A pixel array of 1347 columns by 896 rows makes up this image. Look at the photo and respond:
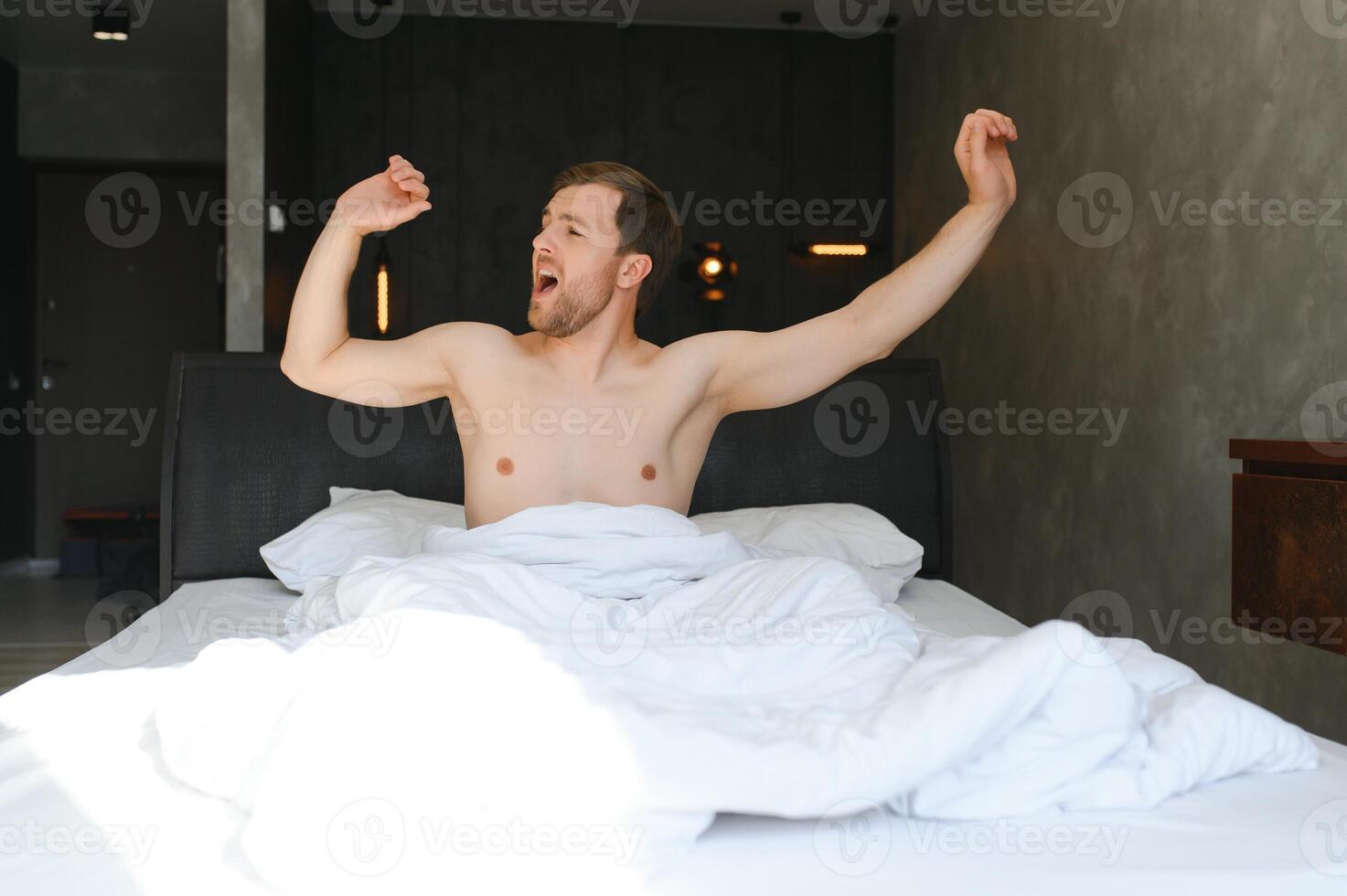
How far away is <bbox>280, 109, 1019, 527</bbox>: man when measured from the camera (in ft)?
5.56

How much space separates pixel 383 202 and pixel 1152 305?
2.15 metres

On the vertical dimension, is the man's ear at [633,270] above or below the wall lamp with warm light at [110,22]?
below

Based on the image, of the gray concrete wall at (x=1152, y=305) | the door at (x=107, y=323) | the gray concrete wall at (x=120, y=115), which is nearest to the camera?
the gray concrete wall at (x=1152, y=305)

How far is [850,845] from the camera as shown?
0.92 metres

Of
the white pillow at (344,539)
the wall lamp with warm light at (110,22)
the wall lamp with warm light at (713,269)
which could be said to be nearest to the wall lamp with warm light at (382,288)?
the wall lamp with warm light at (110,22)

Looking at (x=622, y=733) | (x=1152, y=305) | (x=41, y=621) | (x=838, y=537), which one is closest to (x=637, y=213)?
(x=838, y=537)

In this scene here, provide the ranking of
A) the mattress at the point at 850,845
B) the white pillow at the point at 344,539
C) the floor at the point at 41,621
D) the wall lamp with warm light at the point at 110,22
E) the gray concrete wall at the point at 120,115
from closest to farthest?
the mattress at the point at 850,845
the white pillow at the point at 344,539
the floor at the point at 41,621
the wall lamp with warm light at the point at 110,22
the gray concrete wall at the point at 120,115

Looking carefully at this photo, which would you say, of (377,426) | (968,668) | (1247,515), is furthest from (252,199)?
(968,668)

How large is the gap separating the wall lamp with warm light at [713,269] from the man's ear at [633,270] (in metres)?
2.90

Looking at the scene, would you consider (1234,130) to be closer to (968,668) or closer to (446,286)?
(968,668)

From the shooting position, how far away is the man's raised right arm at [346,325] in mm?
1604

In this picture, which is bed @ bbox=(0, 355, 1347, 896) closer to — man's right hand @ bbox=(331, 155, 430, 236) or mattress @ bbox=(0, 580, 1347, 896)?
mattress @ bbox=(0, 580, 1347, 896)

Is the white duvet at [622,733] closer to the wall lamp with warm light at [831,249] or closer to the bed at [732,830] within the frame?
the bed at [732,830]

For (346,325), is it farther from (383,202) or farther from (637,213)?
(637,213)
